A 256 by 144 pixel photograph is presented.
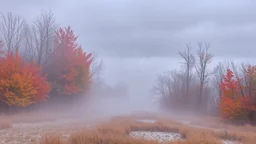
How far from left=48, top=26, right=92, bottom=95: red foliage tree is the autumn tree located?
25.2 feet

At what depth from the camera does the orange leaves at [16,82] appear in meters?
32.4

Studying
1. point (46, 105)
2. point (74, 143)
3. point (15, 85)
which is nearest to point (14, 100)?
point (15, 85)

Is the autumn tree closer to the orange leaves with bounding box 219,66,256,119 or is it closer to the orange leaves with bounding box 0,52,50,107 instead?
the orange leaves with bounding box 0,52,50,107

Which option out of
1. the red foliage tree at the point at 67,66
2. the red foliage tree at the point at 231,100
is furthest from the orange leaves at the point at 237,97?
the red foliage tree at the point at 67,66

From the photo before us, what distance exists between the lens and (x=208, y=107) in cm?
6122

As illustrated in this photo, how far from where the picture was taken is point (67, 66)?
43.0 meters

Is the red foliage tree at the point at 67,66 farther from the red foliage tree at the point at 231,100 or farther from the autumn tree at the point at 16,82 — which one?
the red foliage tree at the point at 231,100

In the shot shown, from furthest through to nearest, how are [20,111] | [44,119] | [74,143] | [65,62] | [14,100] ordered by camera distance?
[65,62] < [20,111] < [14,100] < [44,119] < [74,143]

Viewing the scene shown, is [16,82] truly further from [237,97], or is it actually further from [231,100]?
[237,97]

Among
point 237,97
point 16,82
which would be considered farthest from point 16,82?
point 237,97

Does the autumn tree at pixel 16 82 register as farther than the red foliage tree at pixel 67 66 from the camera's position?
No

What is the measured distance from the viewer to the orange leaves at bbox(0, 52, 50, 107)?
32406 mm

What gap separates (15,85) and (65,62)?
11.3 metres

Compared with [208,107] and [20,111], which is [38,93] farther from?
[208,107]
